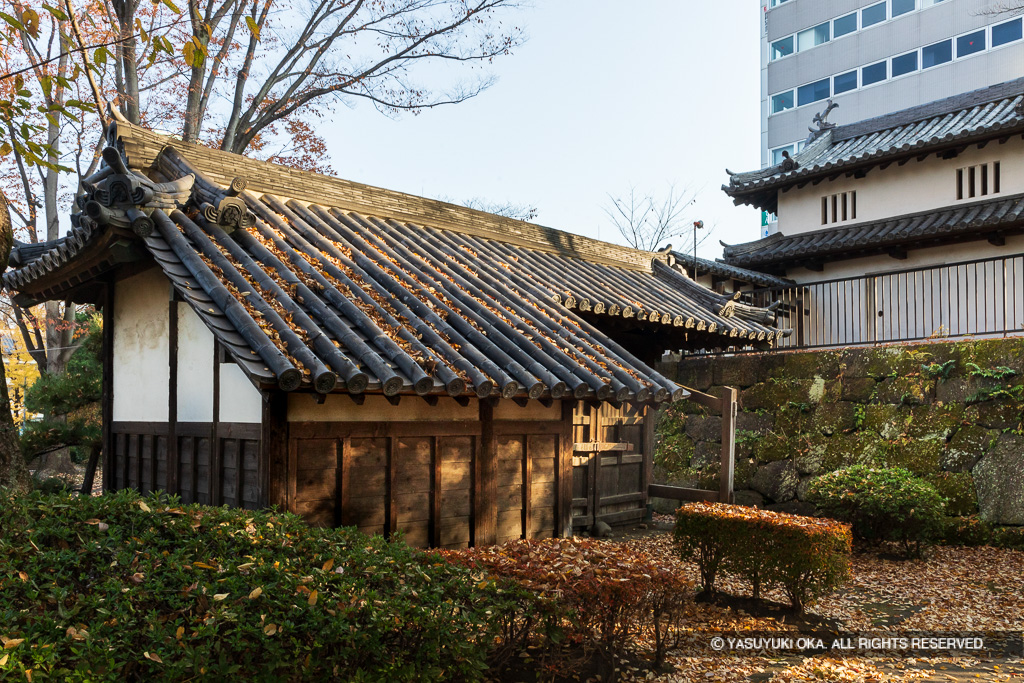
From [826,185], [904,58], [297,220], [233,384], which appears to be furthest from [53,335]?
[904,58]

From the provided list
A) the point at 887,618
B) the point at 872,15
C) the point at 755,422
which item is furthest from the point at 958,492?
the point at 872,15

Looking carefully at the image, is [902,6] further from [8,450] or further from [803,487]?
[8,450]

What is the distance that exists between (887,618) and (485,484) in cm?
471

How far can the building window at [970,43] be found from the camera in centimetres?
3381

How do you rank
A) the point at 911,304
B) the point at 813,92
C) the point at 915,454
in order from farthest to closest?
the point at 813,92
the point at 911,304
the point at 915,454

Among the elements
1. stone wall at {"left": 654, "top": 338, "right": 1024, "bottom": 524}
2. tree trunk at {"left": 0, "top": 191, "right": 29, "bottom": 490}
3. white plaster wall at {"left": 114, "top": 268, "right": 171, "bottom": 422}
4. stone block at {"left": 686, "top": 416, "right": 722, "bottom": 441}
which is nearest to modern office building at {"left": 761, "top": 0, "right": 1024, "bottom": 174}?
stone wall at {"left": 654, "top": 338, "right": 1024, "bottom": 524}

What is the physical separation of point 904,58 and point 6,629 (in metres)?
43.0

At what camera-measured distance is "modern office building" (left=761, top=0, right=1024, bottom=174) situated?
33688mm

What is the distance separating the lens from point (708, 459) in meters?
15.2

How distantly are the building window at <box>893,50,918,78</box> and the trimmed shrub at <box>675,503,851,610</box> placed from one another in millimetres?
36364

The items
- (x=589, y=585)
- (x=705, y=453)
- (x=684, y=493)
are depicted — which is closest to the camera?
(x=589, y=585)

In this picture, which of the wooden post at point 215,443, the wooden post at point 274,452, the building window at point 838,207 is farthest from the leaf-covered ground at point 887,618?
the building window at point 838,207

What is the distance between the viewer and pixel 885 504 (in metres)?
10.6

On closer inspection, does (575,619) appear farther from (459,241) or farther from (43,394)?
(43,394)
